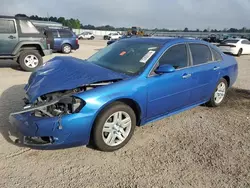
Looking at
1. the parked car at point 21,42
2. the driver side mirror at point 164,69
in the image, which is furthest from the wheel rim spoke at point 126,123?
the parked car at point 21,42

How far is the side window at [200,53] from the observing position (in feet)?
14.5

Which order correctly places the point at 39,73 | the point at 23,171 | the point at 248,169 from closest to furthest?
the point at 23,171 < the point at 248,169 < the point at 39,73

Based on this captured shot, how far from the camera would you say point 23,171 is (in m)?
2.83

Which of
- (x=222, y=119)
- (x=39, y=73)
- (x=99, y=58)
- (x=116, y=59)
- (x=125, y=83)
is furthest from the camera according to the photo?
(x=222, y=119)

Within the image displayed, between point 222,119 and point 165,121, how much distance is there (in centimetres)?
121

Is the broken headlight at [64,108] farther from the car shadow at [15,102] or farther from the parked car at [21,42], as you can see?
the parked car at [21,42]

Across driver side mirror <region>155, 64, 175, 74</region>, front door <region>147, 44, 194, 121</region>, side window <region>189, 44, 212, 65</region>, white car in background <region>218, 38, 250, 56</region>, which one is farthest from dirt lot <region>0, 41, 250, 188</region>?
white car in background <region>218, 38, 250, 56</region>

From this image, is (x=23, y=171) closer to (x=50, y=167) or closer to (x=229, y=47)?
(x=50, y=167)

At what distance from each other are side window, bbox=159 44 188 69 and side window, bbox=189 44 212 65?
26cm

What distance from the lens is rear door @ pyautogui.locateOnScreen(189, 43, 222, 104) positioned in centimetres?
436

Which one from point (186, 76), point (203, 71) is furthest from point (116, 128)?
point (203, 71)

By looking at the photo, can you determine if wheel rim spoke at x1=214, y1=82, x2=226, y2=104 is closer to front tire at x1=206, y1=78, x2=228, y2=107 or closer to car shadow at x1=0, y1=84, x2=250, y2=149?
front tire at x1=206, y1=78, x2=228, y2=107

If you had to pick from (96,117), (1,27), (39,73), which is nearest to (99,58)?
(39,73)

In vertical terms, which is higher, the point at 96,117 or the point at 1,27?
the point at 1,27
